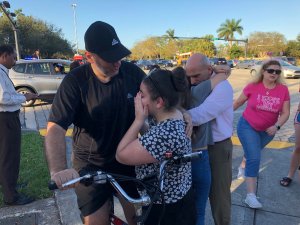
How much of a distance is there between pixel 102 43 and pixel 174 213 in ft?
4.04

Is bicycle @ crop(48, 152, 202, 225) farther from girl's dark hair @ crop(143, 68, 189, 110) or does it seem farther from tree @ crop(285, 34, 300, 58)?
tree @ crop(285, 34, 300, 58)

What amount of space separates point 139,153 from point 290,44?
64.7 m

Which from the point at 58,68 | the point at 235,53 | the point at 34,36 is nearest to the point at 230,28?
the point at 235,53

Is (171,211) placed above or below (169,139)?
below

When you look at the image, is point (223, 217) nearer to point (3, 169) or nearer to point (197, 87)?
point (197, 87)

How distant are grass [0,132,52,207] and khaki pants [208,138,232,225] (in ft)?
8.26

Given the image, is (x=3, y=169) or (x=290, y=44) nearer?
(x=3, y=169)

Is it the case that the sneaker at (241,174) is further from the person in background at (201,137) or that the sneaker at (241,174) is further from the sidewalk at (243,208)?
the person in background at (201,137)

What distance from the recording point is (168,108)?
1.96 m

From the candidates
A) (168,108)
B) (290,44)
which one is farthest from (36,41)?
(290,44)

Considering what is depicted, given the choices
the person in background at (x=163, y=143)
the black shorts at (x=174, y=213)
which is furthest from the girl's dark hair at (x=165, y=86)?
the black shorts at (x=174, y=213)

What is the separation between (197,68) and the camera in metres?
2.69

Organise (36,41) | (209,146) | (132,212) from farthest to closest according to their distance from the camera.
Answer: (36,41) < (209,146) < (132,212)

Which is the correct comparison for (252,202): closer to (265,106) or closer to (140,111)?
(265,106)
